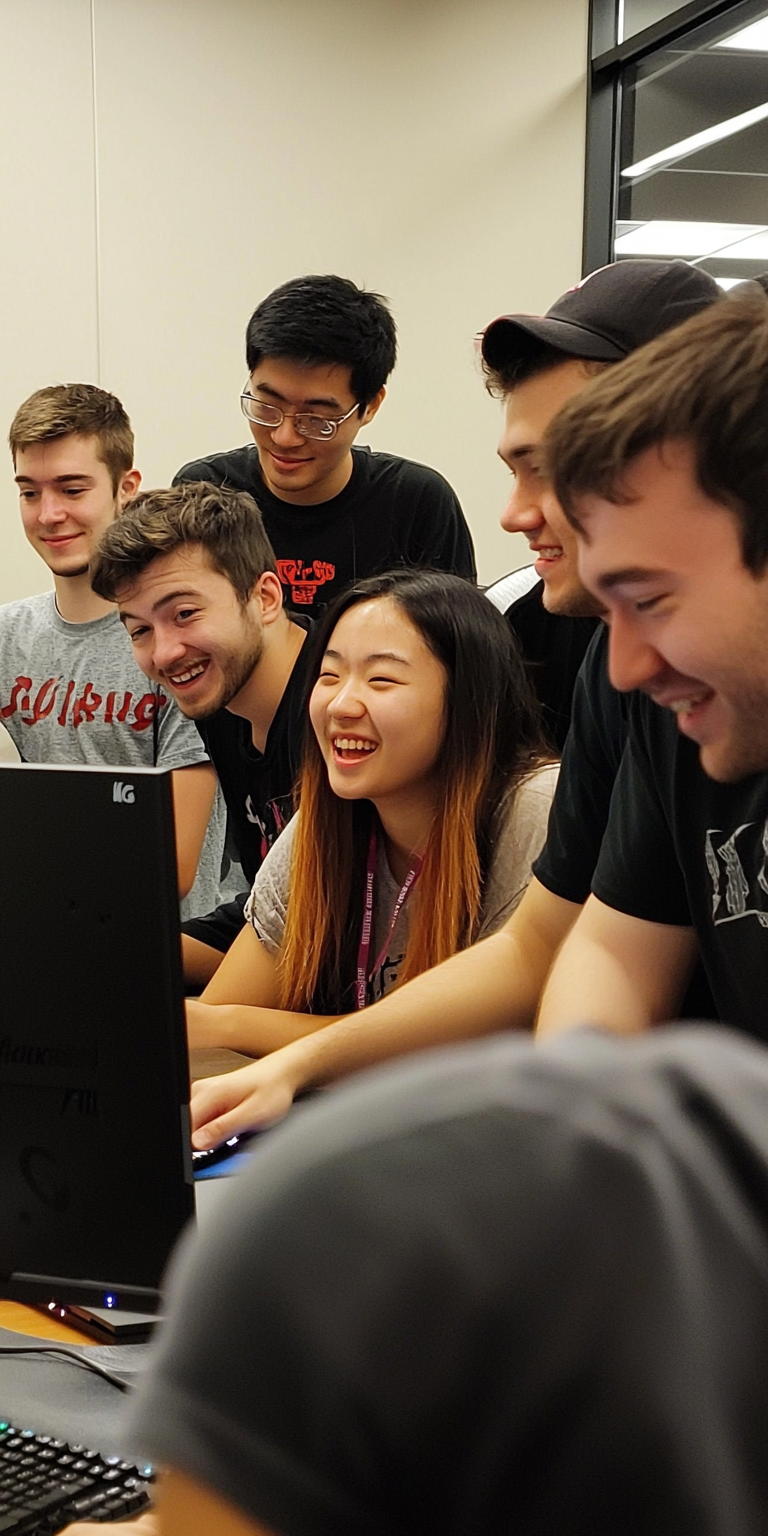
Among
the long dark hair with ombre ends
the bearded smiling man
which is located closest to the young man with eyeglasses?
the long dark hair with ombre ends

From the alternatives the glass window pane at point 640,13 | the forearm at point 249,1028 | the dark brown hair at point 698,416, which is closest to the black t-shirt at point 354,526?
the forearm at point 249,1028

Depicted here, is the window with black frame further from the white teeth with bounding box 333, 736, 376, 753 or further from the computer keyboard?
the computer keyboard

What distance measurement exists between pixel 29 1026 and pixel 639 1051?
729 mm

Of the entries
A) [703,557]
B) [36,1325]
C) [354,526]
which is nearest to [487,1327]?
[703,557]

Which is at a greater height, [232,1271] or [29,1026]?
[232,1271]

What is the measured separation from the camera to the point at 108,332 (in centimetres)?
418

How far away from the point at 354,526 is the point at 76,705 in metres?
0.64

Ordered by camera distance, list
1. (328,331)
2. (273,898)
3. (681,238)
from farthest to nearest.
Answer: (681,238)
(328,331)
(273,898)

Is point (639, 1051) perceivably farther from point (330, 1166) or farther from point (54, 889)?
point (54, 889)

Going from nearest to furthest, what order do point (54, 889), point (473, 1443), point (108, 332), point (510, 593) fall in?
point (473, 1443) → point (54, 889) → point (510, 593) → point (108, 332)

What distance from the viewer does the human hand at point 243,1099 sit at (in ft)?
4.57

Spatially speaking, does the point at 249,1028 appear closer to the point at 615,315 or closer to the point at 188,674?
the point at 188,674

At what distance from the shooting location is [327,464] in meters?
2.81

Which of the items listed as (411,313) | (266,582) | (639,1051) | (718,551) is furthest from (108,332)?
(639,1051)
